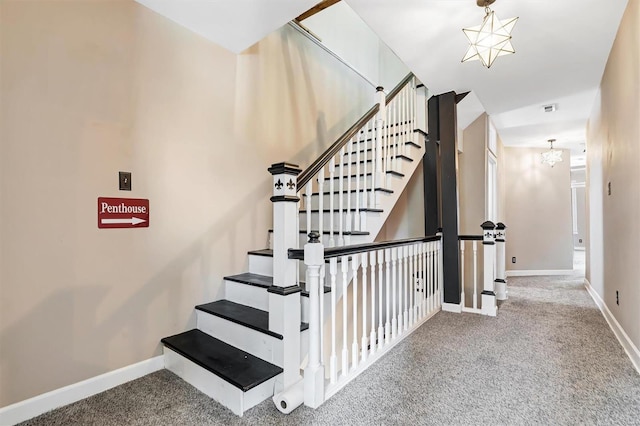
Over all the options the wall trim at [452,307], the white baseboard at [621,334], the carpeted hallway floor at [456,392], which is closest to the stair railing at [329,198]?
the carpeted hallway floor at [456,392]

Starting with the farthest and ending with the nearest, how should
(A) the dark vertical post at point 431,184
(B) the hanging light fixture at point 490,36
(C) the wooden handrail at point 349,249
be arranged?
(A) the dark vertical post at point 431,184
(B) the hanging light fixture at point 490,36
(C) the wooden handrail at point 349,249

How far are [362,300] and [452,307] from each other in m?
1.68

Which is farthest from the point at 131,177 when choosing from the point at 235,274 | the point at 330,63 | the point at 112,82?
the point at 330,63

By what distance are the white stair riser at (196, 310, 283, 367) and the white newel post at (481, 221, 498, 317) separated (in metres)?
2.50

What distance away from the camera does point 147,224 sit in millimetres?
2182

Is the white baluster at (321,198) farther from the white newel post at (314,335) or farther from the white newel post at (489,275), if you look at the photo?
the white newel post at (489,275)

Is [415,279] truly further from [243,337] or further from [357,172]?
[243,337]

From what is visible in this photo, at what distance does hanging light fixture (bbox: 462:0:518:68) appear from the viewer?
1.93m

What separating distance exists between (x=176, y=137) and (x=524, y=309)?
3.98 meters

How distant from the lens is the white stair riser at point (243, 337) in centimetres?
188

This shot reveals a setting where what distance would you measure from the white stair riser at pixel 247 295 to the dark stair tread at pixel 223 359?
1.12 ft

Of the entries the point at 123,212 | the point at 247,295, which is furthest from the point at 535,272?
the point at 123,212

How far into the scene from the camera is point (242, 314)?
224 cm

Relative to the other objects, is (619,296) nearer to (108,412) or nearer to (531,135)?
(531,135)
